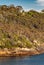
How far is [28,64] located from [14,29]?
48.6m

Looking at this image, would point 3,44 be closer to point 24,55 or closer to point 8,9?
point 24,55

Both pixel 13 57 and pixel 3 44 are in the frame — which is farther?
pixel 3 44

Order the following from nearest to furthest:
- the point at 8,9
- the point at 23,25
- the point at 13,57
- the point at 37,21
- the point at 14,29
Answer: the point at 13,57, the point at 14,29, the point at 23,25, the point at 37,21, the point at 8,9

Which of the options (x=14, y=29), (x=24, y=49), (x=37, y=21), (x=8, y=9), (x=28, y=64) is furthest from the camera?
(x=8, y=9)

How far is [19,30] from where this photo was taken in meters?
128

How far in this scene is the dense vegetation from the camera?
107 metres

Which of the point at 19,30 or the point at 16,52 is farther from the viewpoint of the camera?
the point at 19,30

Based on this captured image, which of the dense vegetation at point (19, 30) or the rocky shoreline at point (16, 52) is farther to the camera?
the dense vegetation at point (19, 30)

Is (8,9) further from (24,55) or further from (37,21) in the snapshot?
(24,55)

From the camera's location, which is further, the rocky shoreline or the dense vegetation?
the dense vegetation

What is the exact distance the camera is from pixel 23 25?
5876 inches

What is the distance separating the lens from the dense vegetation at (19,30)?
107031mm

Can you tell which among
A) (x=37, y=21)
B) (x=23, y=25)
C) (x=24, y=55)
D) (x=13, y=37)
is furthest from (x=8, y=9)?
(x=24, y=55)

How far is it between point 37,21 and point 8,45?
2690 inches
